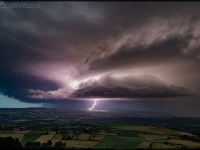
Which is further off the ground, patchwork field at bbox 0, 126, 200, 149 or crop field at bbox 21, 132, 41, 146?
patchwork field at bbox 0, 126, 200, 149

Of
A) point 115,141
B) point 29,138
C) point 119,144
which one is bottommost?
point 29,138

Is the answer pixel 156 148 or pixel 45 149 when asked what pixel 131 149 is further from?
pixel 45 149

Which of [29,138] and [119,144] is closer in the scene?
[119,144]

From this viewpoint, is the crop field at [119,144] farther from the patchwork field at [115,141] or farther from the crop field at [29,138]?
the crop field at [29,138]

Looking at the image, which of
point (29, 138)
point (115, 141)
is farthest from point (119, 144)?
point (29, 138)

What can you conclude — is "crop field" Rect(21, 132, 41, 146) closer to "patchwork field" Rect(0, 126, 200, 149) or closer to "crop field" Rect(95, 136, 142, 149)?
"patchwork field" Rect(0, 126, 200, 149)

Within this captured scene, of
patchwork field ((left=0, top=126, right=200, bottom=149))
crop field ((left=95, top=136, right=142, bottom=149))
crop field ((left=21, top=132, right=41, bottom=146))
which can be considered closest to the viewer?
crop field ((left=95, top=136, right=142, bottom=149))

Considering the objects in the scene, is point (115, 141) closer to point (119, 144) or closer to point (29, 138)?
point (119, 144)

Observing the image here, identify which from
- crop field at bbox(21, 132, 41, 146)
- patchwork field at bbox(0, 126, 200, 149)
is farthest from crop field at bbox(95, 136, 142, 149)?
crop field at bbox(21, 132, 41, 146)

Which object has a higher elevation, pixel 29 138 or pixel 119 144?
pixel 119 144

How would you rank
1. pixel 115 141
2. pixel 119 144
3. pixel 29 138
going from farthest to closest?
pixel 29 138
pixel 115 141
pixel 119 144

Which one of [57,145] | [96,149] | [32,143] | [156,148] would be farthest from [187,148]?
[32,143]
